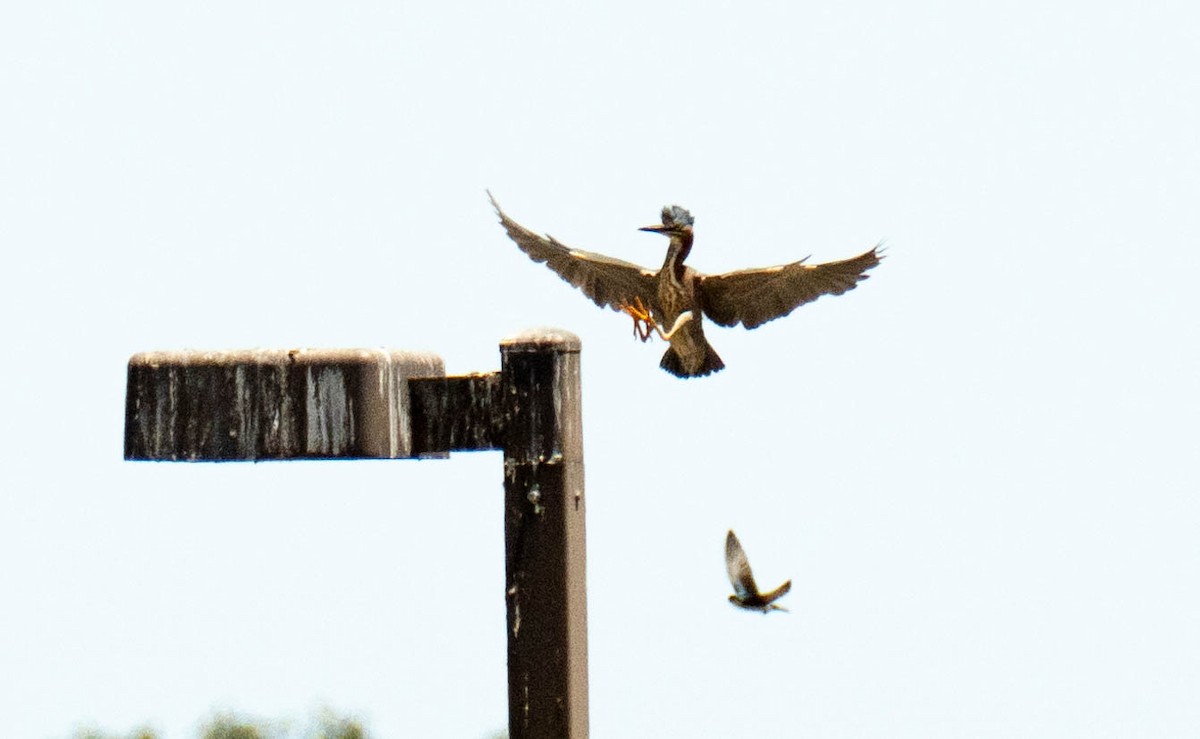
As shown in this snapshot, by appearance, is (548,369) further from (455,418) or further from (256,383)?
(256,383)

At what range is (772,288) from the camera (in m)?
8.08

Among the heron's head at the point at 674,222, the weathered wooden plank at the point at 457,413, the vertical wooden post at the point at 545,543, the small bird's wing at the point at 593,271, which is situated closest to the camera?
the vertical wooden post at the point at 545,543

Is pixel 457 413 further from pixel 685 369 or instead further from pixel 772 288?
pixel 685 369

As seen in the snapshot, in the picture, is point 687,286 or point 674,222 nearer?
point 674,222

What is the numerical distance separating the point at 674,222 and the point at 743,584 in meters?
2.72

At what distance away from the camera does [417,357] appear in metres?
4.71

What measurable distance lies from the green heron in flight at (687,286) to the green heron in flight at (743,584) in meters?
2.32

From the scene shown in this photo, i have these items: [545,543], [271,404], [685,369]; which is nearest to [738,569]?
[545,543]

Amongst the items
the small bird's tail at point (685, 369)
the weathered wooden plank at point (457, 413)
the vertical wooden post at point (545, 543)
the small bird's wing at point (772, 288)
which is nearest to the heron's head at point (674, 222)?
the small bird's wing at point (772, 288)

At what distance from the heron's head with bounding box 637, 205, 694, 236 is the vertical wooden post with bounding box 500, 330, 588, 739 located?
356cm

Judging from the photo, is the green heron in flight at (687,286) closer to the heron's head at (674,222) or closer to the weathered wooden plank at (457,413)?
the heron's head at (674,222)

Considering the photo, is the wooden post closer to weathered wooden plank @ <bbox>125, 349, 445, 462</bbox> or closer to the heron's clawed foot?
weathered wooden plank @ <bbox>125, 349, 445, 462</bbox>

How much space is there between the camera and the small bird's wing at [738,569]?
551cm

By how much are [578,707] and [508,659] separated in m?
0.20
